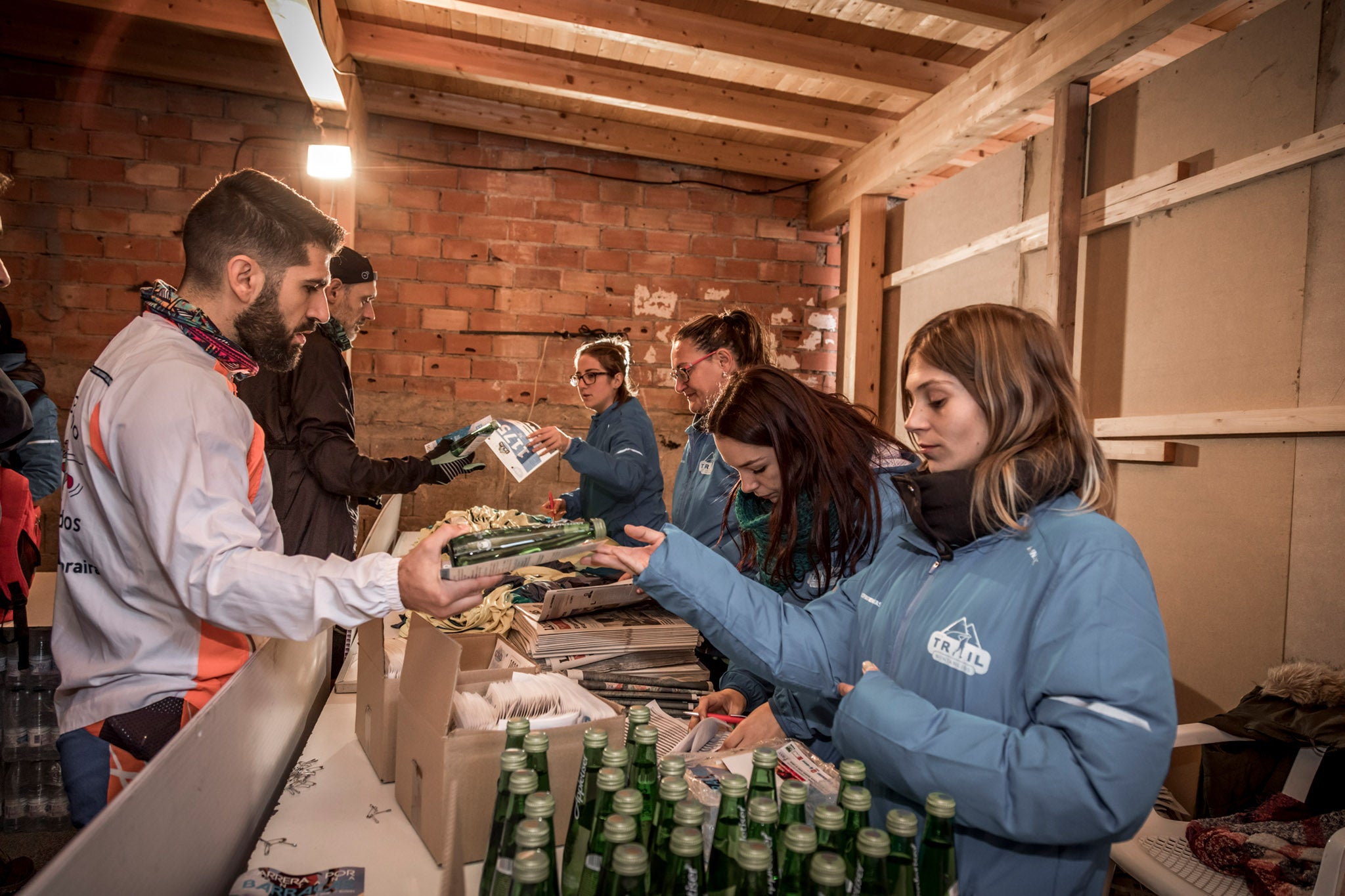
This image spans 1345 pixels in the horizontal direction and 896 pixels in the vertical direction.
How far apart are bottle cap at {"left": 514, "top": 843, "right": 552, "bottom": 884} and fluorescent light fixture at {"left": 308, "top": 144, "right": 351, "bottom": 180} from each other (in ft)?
12.9

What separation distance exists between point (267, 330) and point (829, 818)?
1.36 meters

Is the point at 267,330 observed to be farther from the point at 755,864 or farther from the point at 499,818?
the point at 755,864

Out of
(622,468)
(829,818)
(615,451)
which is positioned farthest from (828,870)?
(615,451)

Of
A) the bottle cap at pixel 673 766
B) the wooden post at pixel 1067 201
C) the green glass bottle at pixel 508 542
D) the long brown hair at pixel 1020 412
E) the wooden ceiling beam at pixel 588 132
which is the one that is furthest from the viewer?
the wooden ceiling beam at pixel 588 132

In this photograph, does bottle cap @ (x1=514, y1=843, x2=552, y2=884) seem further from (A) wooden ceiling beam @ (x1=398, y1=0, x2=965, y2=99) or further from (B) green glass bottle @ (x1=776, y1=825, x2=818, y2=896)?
(A) wooden ceiling beam @ (x1=398, y1=0, x2=965, y2=99)

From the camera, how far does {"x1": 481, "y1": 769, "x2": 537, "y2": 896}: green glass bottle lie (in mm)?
873

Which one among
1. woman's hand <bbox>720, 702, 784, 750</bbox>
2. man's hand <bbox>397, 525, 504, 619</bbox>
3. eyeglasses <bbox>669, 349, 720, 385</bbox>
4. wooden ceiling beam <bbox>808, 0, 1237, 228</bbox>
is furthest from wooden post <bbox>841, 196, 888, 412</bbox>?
man's hand <bbox>397, 525, 504, 619</bbox>

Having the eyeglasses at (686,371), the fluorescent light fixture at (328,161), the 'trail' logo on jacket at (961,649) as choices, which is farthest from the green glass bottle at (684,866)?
the fluorescent light fixture at (328,161)

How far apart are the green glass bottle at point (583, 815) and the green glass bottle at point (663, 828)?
96 millimetres

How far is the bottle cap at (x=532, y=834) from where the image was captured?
2.52 feet

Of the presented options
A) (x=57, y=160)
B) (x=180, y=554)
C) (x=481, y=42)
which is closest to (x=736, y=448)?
(x=180, y=554)

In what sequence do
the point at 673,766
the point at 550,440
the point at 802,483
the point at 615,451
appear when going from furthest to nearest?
the point at 615,451 → the point at 550,440 → the point at 802,483 → the point at 673,766

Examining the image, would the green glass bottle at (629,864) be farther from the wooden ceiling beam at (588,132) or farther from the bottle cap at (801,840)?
the wooden ceiling beam at (588,132)

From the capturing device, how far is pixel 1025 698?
1.11 metres
